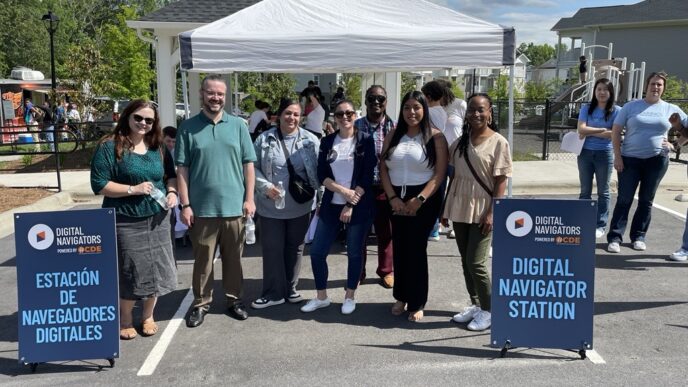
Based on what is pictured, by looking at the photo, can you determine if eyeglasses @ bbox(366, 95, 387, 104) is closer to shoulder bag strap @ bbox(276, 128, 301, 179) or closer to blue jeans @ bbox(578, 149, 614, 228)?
shoulder bag strap @ bbox(276, 128, 301, 179)

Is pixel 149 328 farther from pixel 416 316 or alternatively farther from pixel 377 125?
pixel 377 125

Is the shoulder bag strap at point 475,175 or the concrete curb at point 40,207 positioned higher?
the shoulder bag strap at point 475,175

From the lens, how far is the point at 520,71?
186 feet

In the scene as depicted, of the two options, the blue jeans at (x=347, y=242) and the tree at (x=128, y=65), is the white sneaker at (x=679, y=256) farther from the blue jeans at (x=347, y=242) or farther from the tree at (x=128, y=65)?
the tree at (x=128, y=65)

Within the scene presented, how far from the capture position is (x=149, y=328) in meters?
4.25

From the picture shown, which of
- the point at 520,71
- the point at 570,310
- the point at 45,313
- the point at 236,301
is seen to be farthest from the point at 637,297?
the point at 520,71

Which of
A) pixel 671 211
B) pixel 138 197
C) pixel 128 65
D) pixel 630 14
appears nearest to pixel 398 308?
pixel 138 197

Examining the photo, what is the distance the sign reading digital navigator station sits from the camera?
12.1 feet

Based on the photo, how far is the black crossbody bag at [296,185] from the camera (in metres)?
4.54

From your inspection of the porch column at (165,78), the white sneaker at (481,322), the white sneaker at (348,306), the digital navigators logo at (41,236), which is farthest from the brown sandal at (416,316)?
the porch column at (165,78)

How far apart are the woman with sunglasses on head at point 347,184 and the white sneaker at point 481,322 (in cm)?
97

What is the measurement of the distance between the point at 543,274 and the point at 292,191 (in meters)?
1.95

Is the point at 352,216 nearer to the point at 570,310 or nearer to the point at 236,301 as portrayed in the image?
the point at 236,301

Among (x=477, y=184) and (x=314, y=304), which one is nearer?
(x=477, y=184)
